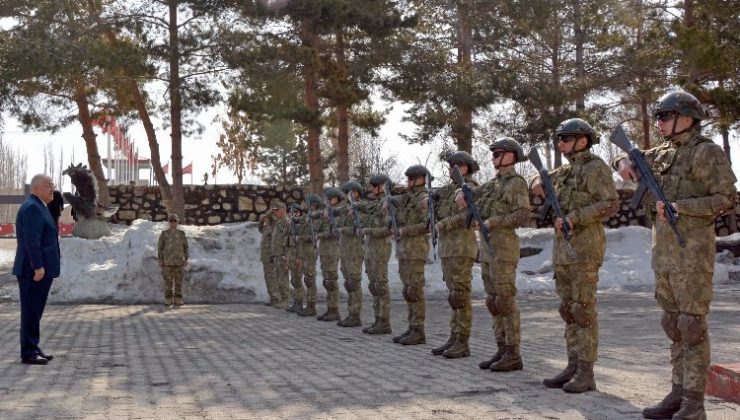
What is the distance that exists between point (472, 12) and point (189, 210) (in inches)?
498

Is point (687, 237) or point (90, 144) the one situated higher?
point (90, 144)

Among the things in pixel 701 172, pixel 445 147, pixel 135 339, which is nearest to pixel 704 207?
pixel 701 172

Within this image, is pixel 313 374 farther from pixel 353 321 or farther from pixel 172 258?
pixel 172 258

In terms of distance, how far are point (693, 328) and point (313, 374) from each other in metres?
3.57

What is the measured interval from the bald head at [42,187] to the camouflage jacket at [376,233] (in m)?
4.15

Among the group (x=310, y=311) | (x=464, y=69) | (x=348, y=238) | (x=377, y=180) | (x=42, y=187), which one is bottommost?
(x=310, y=311)

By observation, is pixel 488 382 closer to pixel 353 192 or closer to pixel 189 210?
pixel 353 192

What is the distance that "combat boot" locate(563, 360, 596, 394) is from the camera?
6.74 metres

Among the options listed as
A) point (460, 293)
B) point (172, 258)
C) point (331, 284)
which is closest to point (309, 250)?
point (331, 284)

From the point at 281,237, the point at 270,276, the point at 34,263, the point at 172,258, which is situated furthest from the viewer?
the point at 270,276

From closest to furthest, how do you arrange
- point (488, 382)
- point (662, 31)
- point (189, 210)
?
1. point (488, 382)
2. point (662, 31)
3. point (189, 210)

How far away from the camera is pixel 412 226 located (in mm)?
10586

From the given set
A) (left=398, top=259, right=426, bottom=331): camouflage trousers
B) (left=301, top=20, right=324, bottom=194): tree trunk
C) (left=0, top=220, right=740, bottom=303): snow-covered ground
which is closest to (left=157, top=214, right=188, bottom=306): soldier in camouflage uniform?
(left=0, top=220, right=740, bottom=303): snow-covered ground

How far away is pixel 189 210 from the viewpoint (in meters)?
32.5
